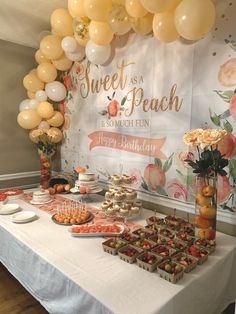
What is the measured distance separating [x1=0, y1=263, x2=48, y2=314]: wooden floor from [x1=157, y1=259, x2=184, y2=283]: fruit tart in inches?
45.6

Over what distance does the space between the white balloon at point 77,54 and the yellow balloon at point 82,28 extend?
0.75 ft

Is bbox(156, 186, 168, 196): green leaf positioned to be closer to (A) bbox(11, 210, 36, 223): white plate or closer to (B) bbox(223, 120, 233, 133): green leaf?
(B) bbox(223, 120, 233, 133): green leaf

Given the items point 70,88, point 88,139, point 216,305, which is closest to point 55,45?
point 70,88

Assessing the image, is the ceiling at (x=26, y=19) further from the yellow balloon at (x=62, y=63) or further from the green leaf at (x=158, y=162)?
the green leaf at (x=158, y=162)

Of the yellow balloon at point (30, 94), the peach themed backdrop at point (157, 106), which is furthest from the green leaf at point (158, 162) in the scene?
the yellow balloon at point (30, 94)

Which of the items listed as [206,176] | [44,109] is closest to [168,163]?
[206,176]

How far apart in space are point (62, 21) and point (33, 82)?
0.76 m

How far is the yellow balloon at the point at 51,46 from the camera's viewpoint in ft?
7.93

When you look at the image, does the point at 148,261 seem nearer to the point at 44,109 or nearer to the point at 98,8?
the point at 98,8

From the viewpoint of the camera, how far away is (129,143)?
2213mm

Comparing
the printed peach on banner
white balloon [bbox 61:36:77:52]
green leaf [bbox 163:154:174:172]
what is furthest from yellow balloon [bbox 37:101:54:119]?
green leaf [bbox 163:154:174:172]

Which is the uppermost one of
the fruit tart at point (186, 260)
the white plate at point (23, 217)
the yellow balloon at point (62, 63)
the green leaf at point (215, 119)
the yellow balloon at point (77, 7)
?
the yellow balloon at point (77, 7)

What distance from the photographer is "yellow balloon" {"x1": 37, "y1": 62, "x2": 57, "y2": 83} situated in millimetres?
2602

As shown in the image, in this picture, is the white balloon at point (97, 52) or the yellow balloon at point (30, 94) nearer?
the white balloon at point (97, 52)
